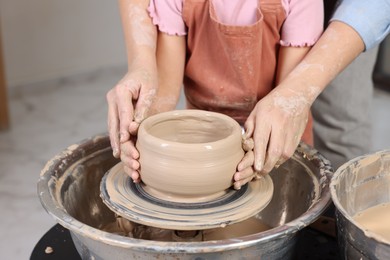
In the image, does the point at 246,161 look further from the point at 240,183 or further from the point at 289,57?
the point at 289,57

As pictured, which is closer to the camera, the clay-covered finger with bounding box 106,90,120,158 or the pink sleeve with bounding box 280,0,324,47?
the clay-covered finger with bounding box 106,90,120,158

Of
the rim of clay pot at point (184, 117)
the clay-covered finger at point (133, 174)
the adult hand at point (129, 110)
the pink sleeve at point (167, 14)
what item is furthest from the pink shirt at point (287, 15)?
the clay-covered finger at point (133, 174)

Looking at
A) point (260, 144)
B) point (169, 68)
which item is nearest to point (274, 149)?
point (260, 144)

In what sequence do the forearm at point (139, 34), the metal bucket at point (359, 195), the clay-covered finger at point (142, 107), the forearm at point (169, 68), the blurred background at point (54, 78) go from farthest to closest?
the blurred background at point (54, 78) < the forearm at point (169, 68) < the forearm at point (139, 34) < the clay-covered finger at point (142, 107) < the metal bucket at point (359, 195)

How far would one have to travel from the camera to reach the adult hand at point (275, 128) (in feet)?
3.52

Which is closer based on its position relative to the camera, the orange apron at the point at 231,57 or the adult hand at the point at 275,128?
the adult hand at the point at 275,128

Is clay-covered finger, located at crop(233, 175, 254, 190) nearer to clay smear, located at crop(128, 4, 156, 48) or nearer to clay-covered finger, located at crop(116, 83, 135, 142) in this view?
clay-covered finger, located at crop(116, 83, 135, 142)

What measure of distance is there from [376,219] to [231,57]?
48 centimetres

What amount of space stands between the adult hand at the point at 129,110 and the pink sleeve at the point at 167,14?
163 millimetres

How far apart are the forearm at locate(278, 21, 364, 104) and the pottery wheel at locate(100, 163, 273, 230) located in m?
0.20

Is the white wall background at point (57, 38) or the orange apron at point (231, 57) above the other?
the orange apron at point (231, 57)

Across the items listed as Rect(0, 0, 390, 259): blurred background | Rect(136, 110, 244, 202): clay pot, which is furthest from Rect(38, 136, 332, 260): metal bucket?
Rect(0, 0, 390, 259): blurred background

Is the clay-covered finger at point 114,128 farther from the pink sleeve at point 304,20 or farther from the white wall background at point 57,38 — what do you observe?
the white wall background at point 57,38

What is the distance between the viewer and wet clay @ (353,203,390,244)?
1.03m
